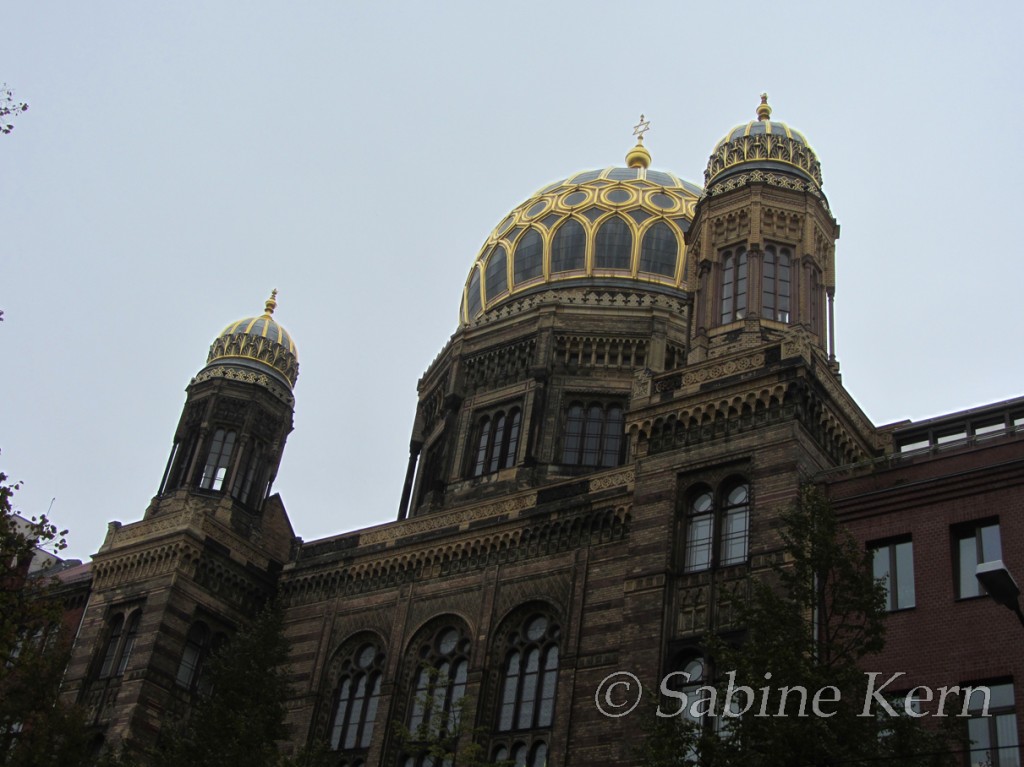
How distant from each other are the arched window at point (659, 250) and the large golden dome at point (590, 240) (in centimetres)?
3

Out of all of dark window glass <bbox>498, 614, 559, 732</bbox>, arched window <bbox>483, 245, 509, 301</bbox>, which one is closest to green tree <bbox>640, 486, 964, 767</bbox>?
dark window glass <bbox>498, 614, 559, 732</bbox>

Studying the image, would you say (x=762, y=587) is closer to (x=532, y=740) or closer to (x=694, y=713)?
(x=694, y=713)

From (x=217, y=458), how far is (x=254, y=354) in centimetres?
385

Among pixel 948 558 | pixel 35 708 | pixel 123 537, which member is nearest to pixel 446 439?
pixel 123 537

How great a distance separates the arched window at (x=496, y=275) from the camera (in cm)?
4569

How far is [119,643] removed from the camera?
1385 inches

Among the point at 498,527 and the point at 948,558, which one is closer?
the point at 948,558

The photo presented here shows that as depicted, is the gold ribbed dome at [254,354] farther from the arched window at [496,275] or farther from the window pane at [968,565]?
the window pane at [968,565]

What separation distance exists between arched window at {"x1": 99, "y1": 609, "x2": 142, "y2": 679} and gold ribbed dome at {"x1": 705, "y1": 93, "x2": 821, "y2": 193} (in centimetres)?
1892

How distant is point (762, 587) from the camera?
64.7ft

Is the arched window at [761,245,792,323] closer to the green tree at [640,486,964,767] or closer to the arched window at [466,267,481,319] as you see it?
the green tree at [640,486,964,767]

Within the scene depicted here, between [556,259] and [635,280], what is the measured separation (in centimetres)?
292

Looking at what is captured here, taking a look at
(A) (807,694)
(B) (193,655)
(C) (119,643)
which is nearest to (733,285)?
(A) (807,694)

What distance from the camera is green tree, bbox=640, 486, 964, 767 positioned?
57.3 feet
